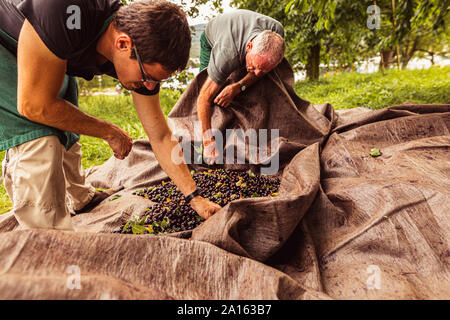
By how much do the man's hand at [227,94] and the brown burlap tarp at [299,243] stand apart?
0.72m

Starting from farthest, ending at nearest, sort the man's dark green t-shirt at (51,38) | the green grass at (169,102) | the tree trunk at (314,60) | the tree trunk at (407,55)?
the tree trunk at (407,55) < the tree trunk at (314,60) < the green grass at (169,102) < the man's dark green t-shirt at (51,38)

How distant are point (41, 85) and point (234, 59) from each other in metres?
1.81

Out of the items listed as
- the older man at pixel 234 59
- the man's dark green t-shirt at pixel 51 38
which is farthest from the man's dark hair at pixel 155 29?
the older man at pixel 234 59

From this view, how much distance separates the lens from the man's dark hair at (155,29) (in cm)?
117

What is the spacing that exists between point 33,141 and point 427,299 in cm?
200

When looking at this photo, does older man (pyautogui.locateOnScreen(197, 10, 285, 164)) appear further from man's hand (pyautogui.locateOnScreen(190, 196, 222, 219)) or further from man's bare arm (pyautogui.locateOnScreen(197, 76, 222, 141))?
man's hand (pyautogui.locateOnScreen(190, 196, 222, 219))

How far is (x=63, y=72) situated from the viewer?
3.98 feet

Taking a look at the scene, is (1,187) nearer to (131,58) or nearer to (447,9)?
(131,58)

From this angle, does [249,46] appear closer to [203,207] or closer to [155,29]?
[155,29]

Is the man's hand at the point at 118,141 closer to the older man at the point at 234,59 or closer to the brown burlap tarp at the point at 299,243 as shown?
the brown burlap tarp at the point at 299,243

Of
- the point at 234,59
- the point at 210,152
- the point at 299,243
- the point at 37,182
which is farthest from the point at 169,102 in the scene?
the point at 299,243

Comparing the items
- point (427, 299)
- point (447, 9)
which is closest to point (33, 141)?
point (427, 299)

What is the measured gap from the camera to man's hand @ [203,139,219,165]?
8.45ft

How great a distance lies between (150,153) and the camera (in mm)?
2924
